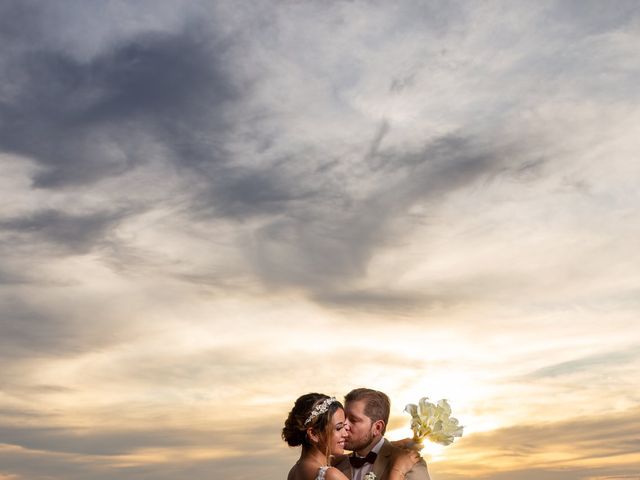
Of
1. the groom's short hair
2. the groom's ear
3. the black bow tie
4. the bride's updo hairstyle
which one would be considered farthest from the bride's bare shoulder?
the groom's short hair

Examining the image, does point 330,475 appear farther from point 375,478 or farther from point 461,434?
point 461,434

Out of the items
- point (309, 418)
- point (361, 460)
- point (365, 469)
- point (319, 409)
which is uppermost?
point (319, 409)

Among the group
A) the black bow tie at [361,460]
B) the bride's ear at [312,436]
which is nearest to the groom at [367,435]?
the black bow tie at [361,460]

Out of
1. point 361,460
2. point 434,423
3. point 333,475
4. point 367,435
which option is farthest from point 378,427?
point 333,475

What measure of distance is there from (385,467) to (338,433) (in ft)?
3.37

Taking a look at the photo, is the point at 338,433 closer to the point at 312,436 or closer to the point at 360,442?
the point at 312,436

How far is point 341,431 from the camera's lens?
40.6ft

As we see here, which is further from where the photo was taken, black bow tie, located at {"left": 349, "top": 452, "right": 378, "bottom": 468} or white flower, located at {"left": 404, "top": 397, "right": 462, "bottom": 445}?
black bow tie, located at {"left": 349, "top": 452, "right": 378, "bottom": 468}

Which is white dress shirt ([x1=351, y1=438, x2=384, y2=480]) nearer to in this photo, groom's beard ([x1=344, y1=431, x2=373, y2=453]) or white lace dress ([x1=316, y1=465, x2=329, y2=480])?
groom's beard ([x1=344, y1=431, x2=373, y2=453])

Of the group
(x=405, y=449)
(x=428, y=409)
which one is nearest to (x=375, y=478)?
(x=405, y=449)

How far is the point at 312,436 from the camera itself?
12.2 metres

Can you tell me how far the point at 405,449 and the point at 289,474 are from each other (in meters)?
1.97

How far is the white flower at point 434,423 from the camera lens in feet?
39.2

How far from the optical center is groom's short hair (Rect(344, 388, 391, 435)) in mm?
12789
